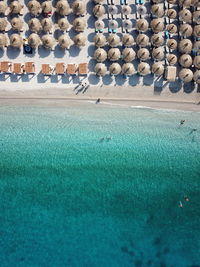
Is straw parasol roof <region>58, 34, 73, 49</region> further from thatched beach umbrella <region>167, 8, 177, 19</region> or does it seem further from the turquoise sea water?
thatched beach umbrella <region>167, 8, 177, 19</region>

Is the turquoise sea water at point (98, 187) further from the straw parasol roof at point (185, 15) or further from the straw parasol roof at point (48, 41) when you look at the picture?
the straw parasol roof at point (185, 15)

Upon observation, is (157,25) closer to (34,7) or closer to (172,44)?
(172,44)

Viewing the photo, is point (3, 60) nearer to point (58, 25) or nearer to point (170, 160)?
point (58, 25)

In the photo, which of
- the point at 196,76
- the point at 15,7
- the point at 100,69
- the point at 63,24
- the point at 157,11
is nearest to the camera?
the point at 15,7

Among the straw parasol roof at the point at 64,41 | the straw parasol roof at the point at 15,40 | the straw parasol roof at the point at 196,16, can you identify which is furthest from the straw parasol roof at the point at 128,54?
the straw parasol roof at the point at 15,40

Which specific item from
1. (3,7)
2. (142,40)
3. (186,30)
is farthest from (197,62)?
(3,7)
